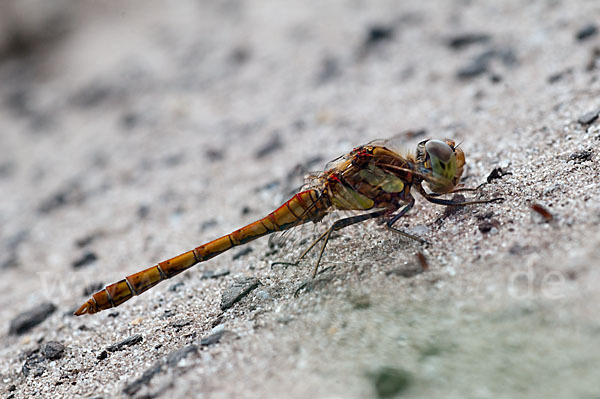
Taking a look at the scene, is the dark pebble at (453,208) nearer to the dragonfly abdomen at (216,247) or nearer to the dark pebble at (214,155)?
the dragonfly abdomen at (216,247)

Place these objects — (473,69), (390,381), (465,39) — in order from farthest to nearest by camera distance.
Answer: (465,39) < (473,69) < (390,381)

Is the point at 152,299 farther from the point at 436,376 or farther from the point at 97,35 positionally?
the point at 97,35

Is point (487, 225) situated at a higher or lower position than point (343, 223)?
lower

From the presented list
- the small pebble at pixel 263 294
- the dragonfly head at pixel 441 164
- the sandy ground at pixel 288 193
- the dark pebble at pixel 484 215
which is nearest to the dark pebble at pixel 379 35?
the sandy ground at pixel 288 193

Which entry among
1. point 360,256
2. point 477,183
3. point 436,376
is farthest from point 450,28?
point 436,376

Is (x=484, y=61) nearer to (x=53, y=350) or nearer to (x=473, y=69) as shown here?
(x=473, y=69)

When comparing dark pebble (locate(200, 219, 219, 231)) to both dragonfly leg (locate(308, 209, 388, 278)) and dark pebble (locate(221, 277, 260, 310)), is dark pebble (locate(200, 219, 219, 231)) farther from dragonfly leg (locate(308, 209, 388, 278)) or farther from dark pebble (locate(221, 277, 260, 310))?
dragonfly leg (locate(308, 209, 388, 278))

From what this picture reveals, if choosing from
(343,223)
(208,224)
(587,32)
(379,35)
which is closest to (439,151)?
(343,223)

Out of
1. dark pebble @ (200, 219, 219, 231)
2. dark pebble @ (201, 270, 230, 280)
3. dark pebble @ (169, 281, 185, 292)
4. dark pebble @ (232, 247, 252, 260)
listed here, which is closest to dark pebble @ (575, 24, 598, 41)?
dark pebble @ (232, 247, 252, 260)
